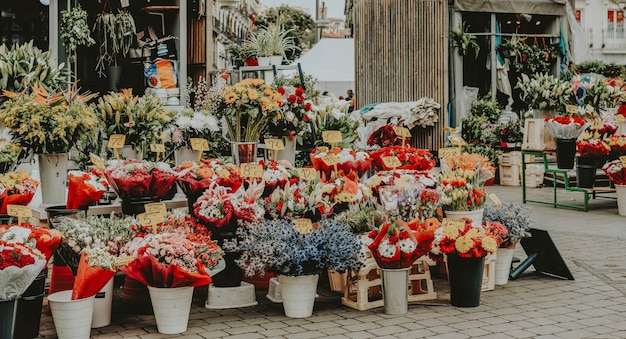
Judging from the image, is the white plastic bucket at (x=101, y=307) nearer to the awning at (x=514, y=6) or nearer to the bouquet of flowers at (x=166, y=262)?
the bouquet of flowers at (x=166, y=262)

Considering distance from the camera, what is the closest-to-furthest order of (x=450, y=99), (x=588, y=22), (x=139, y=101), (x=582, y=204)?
(x=139, y=101) → (x=582, y=204) → (x=450, y=99) → (x=588, y=22)

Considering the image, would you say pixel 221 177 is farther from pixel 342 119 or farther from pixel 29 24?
pixel 29 24

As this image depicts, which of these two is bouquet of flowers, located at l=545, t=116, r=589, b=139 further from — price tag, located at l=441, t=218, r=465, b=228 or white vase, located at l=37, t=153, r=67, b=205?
white vase, located at l=37, t=153, r=67, b=205

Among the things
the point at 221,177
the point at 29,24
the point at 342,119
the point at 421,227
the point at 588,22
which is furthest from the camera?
the point at 588,22

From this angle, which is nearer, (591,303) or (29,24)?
(591,303)

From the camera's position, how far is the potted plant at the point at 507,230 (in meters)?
6.39

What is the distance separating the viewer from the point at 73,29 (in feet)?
31.6

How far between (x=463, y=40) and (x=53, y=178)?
9469 mm

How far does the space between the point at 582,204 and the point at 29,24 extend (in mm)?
8459

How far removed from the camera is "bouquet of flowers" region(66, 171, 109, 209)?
18.9ft

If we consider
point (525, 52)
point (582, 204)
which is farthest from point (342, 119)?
point (525, 52)

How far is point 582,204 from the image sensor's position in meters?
11.4

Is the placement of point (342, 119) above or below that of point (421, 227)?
above

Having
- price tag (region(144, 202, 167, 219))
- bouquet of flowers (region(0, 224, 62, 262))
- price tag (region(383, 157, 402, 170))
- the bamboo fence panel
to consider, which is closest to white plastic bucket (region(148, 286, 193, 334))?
price tag (region(144, 202, 167, 219))
